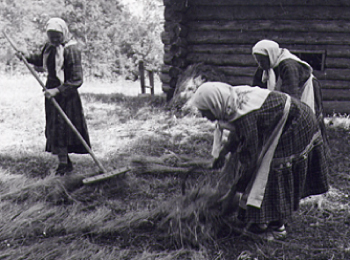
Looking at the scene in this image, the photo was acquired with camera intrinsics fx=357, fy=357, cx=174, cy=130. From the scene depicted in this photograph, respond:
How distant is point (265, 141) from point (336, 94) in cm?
544

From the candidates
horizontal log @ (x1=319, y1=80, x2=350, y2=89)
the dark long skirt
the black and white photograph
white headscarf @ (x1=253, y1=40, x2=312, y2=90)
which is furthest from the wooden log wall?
white headscarf @ (x1=253, y1=40, x2=312, y2=90)

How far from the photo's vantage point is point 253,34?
7609 millimetres

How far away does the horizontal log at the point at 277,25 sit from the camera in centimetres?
723

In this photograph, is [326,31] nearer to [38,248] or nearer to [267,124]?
[267,124]

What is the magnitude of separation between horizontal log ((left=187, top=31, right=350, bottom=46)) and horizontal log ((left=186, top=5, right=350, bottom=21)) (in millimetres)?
319

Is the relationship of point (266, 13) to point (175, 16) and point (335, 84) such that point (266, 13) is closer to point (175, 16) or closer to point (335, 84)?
point (175, 16)

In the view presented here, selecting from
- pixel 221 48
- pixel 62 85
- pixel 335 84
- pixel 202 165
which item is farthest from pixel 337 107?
pixel 62 85

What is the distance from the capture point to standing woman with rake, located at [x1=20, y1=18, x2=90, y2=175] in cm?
393

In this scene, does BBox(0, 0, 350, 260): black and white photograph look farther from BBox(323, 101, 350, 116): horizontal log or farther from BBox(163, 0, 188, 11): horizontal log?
BBox(163, 0, 188, 11): horizontal log

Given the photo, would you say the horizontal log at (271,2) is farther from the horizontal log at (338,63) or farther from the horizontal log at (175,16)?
the horizontal log at (338,63)

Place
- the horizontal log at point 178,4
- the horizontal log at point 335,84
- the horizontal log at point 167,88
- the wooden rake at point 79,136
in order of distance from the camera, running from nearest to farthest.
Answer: the wooden rake at point 79,136
the horizontal log at point 335,84
the horizontal log at point 178,4
the horizontal log at point 167,88

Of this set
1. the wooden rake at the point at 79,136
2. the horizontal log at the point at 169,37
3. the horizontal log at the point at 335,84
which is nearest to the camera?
the wooden rake at the point at 79,136

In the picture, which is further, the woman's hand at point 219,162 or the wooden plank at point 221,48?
the wooden plank at point 221,48

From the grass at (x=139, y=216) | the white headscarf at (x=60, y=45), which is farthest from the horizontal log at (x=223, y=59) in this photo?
the white headscarf at (x=60, y=45)
